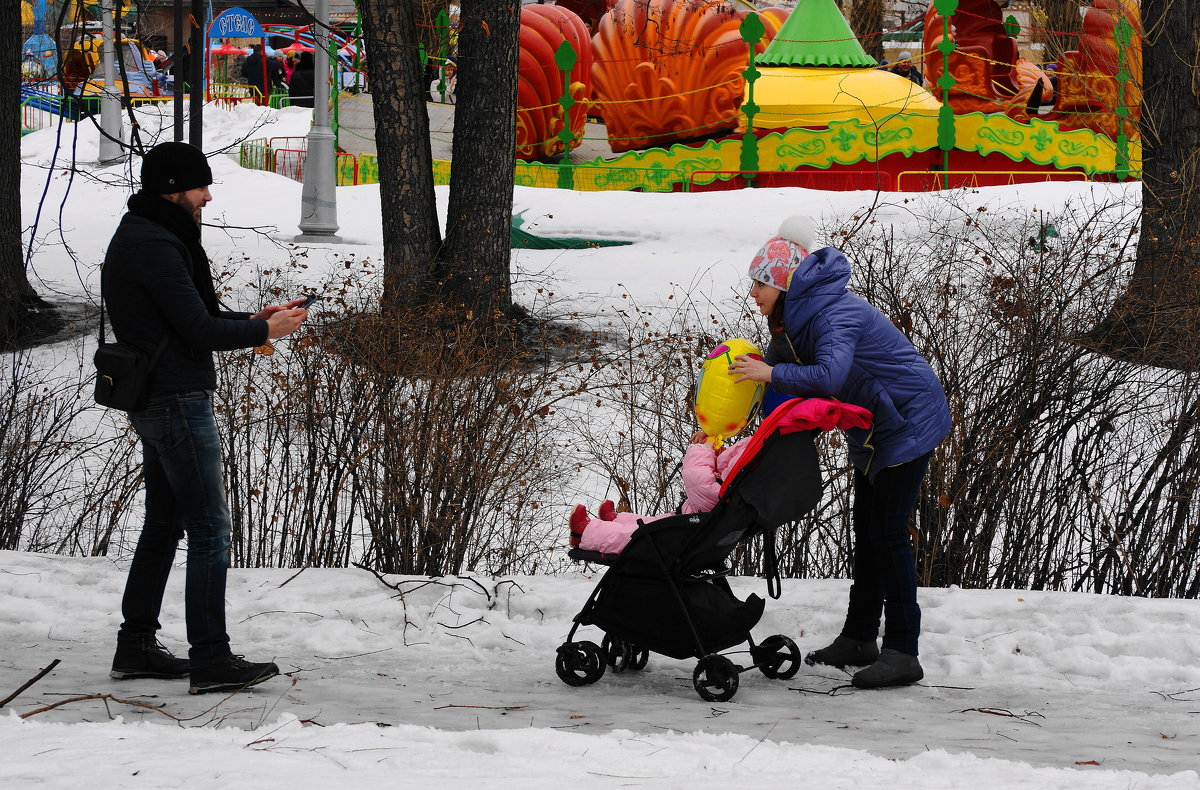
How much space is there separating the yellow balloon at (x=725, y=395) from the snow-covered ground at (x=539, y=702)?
1033mm

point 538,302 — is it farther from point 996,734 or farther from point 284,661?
point 996,734

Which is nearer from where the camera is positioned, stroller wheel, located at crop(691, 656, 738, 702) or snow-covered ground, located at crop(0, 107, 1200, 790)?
snow-covered ground, located at crop(0, 107, 1200, 790)

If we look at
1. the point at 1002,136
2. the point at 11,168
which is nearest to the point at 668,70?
the point at 1002,136

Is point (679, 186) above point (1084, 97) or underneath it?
underneath

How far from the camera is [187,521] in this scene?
15.0 feet

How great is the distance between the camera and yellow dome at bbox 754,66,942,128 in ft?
61.3

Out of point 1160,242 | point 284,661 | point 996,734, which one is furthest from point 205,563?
point 1160,242

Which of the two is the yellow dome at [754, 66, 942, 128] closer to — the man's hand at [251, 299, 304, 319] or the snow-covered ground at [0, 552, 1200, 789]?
the snow-covered ground at [0, 552, 1200, 789]

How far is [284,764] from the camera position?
3.65m

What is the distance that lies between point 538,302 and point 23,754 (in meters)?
10.1

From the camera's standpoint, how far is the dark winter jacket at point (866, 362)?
469 cm

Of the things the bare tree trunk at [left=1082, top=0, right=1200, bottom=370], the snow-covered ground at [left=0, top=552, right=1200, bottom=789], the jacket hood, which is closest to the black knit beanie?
the snow-covered ground at [left=0, top=552, right=1200, bottom=789]

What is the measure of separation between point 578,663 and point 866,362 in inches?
62.0

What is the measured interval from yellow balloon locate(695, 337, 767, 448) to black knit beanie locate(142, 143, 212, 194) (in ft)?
6.45
